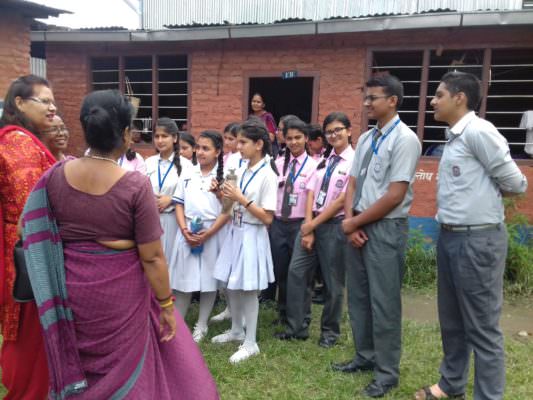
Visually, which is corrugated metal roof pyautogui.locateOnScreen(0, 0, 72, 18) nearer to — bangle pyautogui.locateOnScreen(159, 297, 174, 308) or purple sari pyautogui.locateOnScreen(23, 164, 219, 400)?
purple sari pyautogui.locateOnScreen(23, 164, 219, 400)

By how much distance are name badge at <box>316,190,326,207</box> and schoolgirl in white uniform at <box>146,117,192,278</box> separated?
3.80 feet

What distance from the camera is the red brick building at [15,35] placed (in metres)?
6.65

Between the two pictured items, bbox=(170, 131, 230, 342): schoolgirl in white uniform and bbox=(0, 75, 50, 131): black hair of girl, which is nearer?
bbox=(0, 75, 50, 131): black hair of girl

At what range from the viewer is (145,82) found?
27.0ft

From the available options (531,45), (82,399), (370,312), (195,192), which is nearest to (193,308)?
(195,192)

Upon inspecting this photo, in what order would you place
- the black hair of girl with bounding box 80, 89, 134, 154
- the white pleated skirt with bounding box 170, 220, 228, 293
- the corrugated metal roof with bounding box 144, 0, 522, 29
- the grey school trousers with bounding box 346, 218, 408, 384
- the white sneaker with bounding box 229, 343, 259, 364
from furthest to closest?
the corrugated metal roof with bounding box 144, 0, 522, 29 → the white pleated skirt with bounding box 170, 220, 228, 293 → the white sneaker with bounding box 229, 343, 259, 364 → the grey school trousers with bounding box 346, 218, 408, 384 → the black hair of girl with bounding box 80, 89, 134, 154

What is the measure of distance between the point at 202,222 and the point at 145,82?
5373mm

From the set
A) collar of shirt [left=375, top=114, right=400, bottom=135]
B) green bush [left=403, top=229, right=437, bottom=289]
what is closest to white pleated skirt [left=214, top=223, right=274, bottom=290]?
collar of shirt [left=375, top=114, right=400, bottom=135]

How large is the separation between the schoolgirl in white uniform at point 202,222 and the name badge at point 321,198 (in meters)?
0.77

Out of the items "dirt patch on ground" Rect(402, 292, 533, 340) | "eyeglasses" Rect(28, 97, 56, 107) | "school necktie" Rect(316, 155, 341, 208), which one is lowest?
"dirt patch on ground" Rect(402, 292, 533, 340)

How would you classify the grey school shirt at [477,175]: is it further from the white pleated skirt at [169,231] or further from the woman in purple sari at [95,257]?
the white pleated skirt at [169,231]

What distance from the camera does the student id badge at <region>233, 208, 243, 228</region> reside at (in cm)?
359

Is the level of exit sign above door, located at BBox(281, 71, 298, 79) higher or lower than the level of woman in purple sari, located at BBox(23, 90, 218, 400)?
higher

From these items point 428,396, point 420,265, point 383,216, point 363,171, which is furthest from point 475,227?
point 420,265
